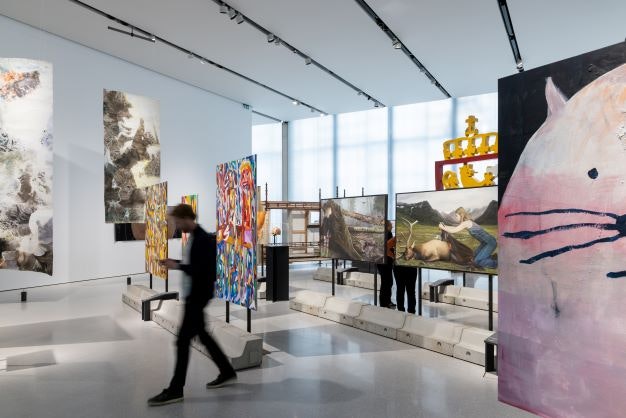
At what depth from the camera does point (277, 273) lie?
916 cm

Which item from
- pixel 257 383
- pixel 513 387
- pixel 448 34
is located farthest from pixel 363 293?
pixel 513 387

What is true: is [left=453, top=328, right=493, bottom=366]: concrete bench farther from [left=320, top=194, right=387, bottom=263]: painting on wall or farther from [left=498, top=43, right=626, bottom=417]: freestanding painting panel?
[left=498, top=43, right=626, bottom=417]: freestanding painting panel

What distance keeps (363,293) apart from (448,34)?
22.3ft

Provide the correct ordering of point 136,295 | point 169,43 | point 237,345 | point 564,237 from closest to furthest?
1. point 564,237
2. point 237,345
3. point 136,295
4. point 169,43

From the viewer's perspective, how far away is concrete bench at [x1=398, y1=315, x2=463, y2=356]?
5.71 meters

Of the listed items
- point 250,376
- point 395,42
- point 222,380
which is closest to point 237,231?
point 250,376

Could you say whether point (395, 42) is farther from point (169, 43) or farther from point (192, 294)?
point (192, 294)

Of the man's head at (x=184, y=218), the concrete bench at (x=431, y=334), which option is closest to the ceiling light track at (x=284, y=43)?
the man's head at (x=184, y=218)

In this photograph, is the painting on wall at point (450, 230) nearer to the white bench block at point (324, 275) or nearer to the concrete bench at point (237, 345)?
the concrete bench at point (237, 345)

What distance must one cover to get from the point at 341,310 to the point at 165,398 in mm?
3875

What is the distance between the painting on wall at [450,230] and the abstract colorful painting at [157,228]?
4.14 m

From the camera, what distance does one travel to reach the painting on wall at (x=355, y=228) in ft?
24.9

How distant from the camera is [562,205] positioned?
6.30 feet

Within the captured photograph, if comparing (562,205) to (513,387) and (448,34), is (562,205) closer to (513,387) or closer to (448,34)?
(513,387)
